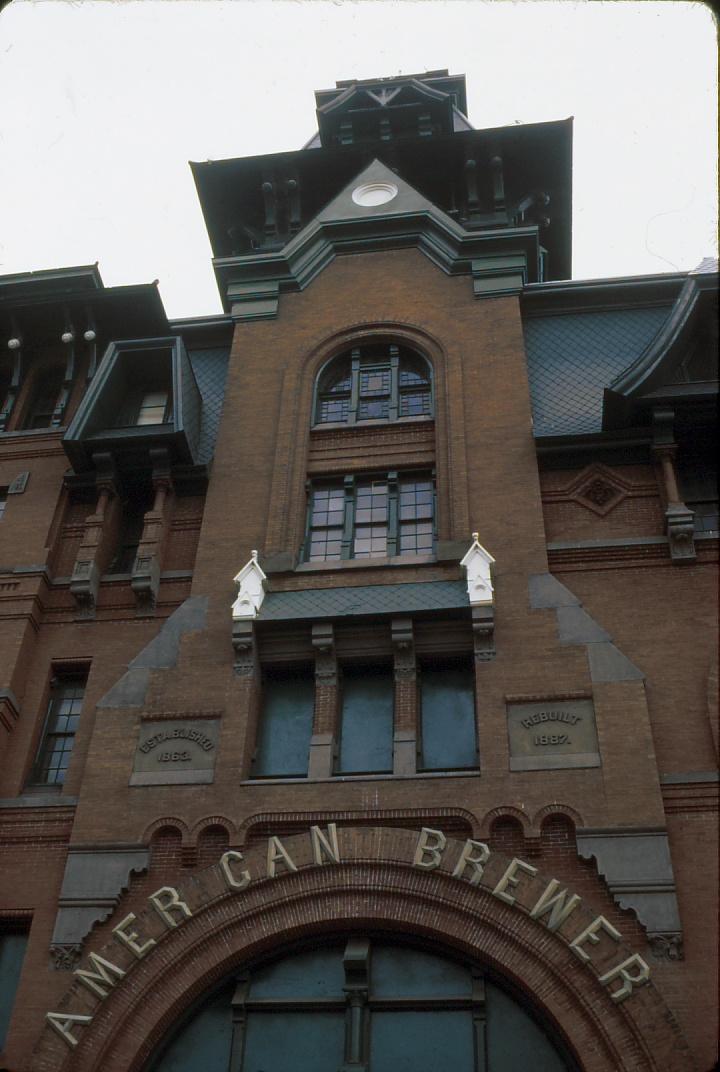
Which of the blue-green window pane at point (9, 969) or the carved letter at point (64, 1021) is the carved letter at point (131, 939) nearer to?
the carved letter at point (64, 1021)

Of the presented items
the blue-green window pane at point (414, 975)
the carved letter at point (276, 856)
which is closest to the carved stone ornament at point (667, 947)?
the blue-green window pane at point (414, 975)

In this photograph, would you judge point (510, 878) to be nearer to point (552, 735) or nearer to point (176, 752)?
point (552, 735)

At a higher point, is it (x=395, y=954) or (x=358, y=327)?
(x=358, y=327)

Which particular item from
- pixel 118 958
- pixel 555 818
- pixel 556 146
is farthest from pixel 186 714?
pixel 556 146

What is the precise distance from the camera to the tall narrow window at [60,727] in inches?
794

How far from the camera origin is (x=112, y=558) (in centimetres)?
2322

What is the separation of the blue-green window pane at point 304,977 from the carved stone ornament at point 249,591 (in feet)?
19.3

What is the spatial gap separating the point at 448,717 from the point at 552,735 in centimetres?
204

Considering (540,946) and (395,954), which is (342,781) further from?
(540,946)

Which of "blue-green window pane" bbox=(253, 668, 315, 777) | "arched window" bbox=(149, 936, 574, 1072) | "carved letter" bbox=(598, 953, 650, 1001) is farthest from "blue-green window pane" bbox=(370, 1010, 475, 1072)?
"blue-green window pane" bbox=(253, 668, 315, 777)

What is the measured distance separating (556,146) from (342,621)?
18379 mm

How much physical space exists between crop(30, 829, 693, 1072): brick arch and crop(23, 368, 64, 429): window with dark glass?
13219mm

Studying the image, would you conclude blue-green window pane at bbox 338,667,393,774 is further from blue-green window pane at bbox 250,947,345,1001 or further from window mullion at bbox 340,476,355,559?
blue-green window pane at bbox 250,947,345,1001

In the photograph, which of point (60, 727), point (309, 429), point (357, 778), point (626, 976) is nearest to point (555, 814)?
point (626, 976)
